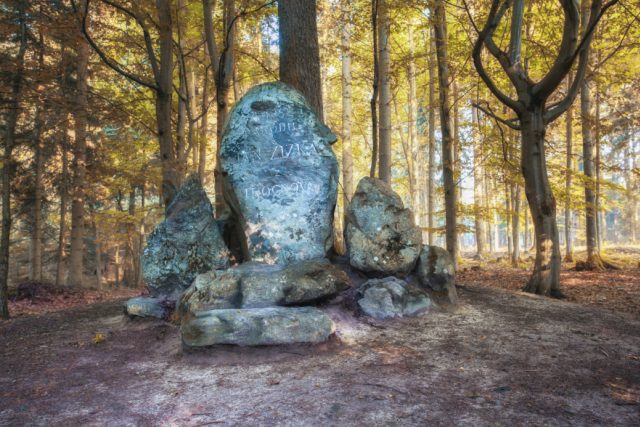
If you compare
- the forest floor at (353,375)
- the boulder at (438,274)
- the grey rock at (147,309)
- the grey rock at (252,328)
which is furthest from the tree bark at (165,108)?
the boulder at (438,274)

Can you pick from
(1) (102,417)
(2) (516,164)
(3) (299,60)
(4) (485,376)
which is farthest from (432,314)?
(2) (516,164)

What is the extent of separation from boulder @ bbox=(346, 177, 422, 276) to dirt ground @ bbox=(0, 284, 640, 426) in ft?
2.60

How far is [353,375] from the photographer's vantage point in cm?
337

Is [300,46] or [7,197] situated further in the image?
[7,197]

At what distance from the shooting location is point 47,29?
24.2ft

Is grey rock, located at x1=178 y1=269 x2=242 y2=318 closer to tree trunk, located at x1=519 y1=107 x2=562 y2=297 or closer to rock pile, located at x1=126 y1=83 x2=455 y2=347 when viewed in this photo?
rock pile, located at x1=126 y1=83 x2=455 y2=347

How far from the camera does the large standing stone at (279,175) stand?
18.6 ft

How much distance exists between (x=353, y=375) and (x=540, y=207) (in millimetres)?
5560

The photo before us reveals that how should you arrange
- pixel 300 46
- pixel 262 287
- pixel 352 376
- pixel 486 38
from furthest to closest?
1. pixel 486 38
2. pixel 300 46
3. pixel 262 287
4. pixel 352 376

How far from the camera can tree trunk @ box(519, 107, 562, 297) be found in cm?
727

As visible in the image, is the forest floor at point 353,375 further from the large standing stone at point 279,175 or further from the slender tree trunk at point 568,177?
the slender tree trunk at point 568,177

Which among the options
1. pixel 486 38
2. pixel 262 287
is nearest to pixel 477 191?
pixel 486 38

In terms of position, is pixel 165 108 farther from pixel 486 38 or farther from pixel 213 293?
pixel 486 38

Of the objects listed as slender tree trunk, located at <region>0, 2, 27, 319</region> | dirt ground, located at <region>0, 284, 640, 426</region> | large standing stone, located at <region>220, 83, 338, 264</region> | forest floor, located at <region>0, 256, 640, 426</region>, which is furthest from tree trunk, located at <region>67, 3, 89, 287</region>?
large standing stone, located at <region>220, 83, 338, 264</region>
